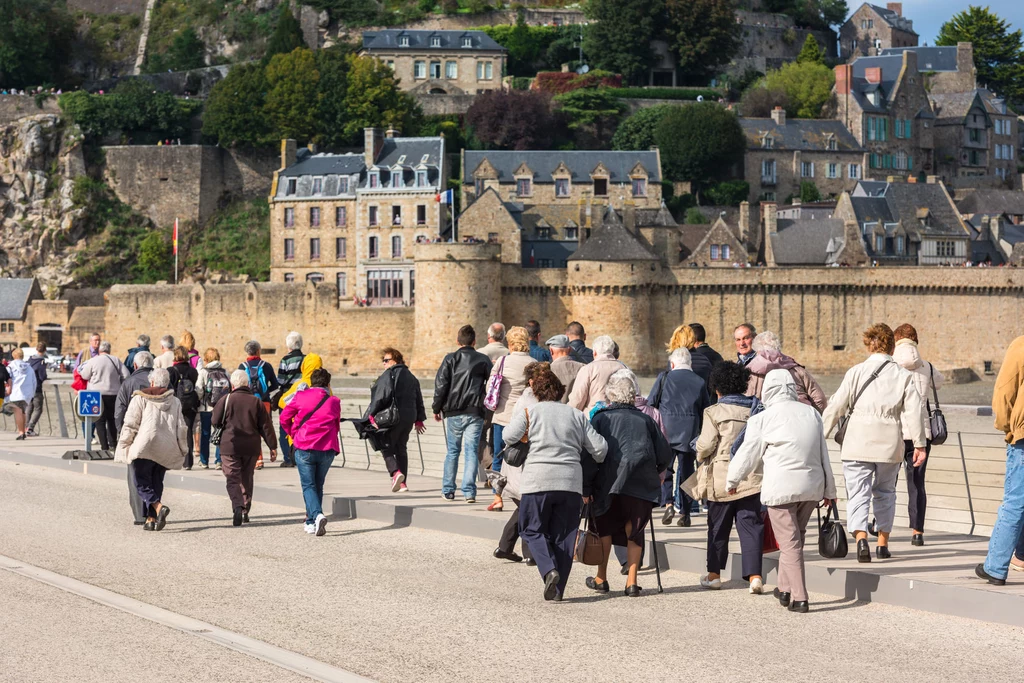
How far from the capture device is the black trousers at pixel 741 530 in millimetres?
9367

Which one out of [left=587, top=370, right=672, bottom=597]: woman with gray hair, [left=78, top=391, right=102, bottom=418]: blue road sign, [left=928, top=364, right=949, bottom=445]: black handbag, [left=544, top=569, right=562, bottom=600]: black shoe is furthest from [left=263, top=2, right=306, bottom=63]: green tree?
[left=544, top=569, right=562, bottom=600]: black shoe

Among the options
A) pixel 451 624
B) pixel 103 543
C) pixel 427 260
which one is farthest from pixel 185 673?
pixel 427 260

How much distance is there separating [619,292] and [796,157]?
651 inches

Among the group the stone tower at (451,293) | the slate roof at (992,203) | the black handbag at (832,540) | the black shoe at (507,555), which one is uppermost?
the slate roof at (992,203)

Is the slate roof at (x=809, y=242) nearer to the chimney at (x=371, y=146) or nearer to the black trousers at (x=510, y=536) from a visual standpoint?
the chimney at (x=371, y=146)

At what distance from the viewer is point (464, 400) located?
43.3ft

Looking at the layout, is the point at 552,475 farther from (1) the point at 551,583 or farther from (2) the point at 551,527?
(1) the point at 551,583

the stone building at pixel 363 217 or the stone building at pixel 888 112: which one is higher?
the stone building at pixel 888 112

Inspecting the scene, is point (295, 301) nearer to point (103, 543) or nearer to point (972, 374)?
point (972, 374)

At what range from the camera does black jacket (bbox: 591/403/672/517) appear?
9.46 meters

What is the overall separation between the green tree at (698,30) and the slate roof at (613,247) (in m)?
20.8

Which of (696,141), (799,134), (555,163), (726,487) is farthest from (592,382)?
(799,134)

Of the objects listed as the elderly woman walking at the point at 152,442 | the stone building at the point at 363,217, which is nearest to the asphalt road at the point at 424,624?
the elderly woman walking at the point at 152,442

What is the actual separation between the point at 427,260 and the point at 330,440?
35.4 metres
